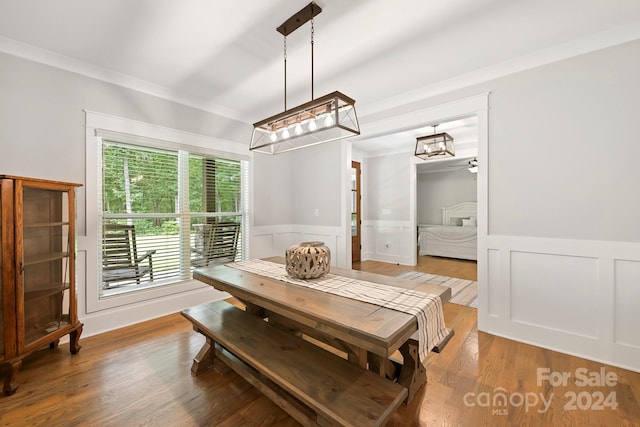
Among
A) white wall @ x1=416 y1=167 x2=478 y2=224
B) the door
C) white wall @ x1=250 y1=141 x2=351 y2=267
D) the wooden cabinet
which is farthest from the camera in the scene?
white wall @ x1=416 y1=167 x2=478 y2=224

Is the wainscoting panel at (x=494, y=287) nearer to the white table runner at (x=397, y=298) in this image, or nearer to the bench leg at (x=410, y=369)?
the bench leg at (x=410, y=369)

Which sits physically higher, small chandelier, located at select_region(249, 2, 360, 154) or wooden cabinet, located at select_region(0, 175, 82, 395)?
small chandelier, located at select_region(249, 2, 360, 154)

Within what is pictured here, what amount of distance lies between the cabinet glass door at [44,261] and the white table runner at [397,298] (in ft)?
5.66

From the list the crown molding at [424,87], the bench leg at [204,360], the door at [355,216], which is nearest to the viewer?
the bench leg at [204,360]

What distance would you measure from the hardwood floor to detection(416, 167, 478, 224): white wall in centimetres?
630

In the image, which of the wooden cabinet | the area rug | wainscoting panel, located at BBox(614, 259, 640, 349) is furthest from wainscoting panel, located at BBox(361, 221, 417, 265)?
the wooden cabinet


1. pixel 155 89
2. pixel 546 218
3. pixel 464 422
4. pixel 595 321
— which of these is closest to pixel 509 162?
pixel 546 218

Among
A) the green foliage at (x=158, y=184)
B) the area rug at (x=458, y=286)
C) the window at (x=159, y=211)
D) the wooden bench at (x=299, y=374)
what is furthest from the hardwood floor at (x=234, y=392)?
the green foliage at (x=158, y=184)

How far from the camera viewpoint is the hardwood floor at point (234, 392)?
1540 millimetres

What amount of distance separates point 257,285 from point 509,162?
8.28ft

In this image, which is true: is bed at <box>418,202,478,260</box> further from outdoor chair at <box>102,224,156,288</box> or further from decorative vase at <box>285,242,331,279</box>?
outdoor chair at <box>102,224,156,288</box>

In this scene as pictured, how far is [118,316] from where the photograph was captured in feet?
8.86

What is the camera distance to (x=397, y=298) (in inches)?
57.3

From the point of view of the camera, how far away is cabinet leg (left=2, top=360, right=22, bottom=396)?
1.73m
